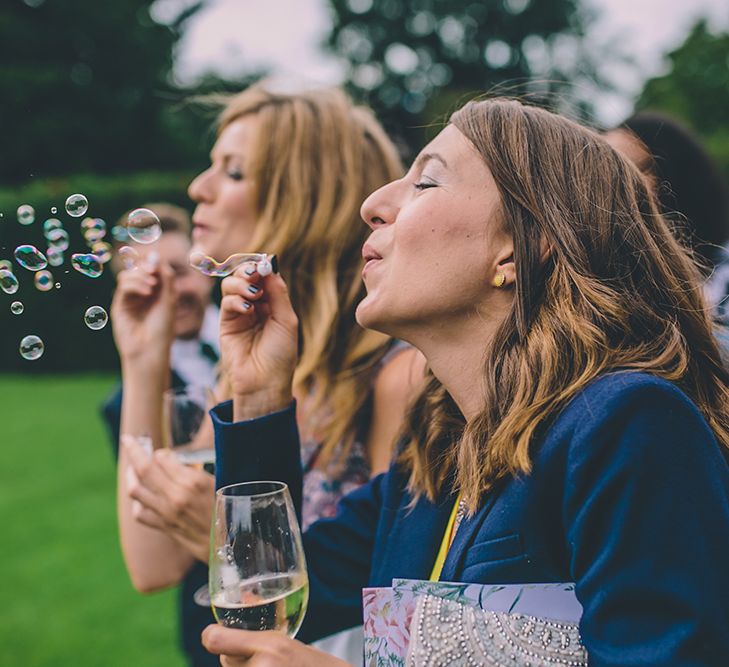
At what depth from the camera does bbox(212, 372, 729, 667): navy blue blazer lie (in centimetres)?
144

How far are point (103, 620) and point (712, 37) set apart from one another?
4432cm

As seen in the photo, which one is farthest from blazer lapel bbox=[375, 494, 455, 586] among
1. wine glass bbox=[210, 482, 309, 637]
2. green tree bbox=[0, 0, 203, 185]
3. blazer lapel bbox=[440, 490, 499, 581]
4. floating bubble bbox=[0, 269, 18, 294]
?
green tree bbox=[0, 0, 203, 185]

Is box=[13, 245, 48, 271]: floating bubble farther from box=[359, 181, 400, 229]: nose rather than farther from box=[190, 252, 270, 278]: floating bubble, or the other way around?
box=[359, 181, 400, 229]: nose

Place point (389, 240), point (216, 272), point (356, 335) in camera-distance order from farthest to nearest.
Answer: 1. point (356, 335)
2. point (216, 272)
3. point (389, 240)

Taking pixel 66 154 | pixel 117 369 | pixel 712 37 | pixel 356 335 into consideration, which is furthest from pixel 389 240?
pixel 712 37

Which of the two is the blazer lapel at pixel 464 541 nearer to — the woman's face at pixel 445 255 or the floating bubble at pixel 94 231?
the woman's face at pixel 445 255

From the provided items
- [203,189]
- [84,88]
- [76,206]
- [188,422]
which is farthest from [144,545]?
[84,88]

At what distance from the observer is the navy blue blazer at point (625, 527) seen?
56.6 inches

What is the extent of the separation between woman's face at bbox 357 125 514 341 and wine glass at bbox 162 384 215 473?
108cm

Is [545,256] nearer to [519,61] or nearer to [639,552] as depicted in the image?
[639,552]

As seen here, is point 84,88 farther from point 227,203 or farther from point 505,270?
point 505,270

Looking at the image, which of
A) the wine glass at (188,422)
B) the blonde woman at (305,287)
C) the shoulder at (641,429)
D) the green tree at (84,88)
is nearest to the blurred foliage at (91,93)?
the green tree at (84,88)

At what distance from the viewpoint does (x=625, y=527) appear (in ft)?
4.82

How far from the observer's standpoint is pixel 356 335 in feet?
9.90
